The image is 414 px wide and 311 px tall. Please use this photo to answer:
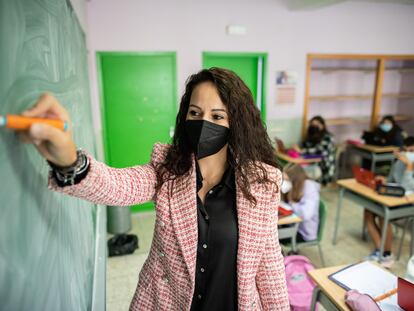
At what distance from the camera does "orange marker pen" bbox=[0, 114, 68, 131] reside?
45cm

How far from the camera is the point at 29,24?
689 mm

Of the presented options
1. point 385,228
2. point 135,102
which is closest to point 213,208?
point 385,228

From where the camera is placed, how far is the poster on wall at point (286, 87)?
16.7ft

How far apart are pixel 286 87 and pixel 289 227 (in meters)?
3.12

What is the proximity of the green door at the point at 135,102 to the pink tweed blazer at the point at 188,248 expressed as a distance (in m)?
3.42

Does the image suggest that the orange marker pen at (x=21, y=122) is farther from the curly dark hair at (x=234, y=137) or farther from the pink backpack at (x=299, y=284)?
the pink backpack at (x=299, y=284)

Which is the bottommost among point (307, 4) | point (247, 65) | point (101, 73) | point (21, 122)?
point (21, 122)

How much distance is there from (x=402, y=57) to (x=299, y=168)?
4588 mm

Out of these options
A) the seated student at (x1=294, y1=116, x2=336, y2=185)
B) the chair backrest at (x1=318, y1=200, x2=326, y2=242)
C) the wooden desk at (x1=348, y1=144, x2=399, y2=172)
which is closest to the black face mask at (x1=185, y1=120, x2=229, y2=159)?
the chair backrest at (x1=318, y1=200, x2=326, y2=242)

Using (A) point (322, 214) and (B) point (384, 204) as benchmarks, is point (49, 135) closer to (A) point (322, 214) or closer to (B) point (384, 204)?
(A) point (322, 214)

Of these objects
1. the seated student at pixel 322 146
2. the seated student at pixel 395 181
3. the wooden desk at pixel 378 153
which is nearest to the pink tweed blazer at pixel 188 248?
the seated student at pixel 395 181

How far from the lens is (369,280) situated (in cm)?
167

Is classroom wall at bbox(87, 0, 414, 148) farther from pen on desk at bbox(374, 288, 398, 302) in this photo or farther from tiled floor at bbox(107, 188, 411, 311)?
pen on desk at bbox(374, 288, 398, 302)

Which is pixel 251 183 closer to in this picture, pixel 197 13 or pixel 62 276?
pixel 62 276
